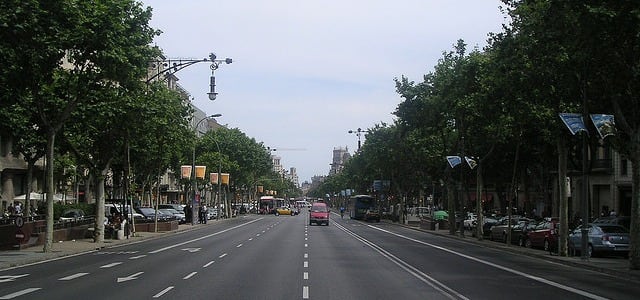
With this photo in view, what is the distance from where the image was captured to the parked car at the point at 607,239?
96.2 feet

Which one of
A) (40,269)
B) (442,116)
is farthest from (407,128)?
(40,269)

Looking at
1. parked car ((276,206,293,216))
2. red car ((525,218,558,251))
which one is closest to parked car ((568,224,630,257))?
red car ((525,218,558,251))

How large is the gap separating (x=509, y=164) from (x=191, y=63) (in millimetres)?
32734

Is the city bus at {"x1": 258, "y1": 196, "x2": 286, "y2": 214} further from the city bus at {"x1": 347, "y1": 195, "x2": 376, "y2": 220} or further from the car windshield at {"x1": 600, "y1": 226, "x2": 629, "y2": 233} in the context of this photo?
the car windshield at {"x1": 600, "y1": 226, "x2": 629, "y2": 233}

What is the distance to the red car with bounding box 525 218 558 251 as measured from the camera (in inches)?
1291

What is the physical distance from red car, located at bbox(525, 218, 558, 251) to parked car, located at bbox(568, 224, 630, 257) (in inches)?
78.8

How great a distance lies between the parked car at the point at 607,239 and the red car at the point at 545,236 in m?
2.00

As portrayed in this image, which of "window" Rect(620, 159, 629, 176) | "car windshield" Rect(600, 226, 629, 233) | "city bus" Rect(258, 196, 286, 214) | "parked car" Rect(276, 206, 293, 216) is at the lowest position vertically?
"parked car" Rect(276, 206, 293, 216)

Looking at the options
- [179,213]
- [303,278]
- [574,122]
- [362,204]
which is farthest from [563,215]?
[362,204]

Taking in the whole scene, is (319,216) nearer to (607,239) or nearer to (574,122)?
(607,239)

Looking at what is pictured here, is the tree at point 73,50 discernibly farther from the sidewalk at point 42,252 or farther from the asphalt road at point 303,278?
the asphalt road at point 303,278

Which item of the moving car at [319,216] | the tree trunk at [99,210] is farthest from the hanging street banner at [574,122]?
the moving car at [319,216]

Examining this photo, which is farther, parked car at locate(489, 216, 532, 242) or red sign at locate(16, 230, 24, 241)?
parked car at locate(489, 216, 532, 242)

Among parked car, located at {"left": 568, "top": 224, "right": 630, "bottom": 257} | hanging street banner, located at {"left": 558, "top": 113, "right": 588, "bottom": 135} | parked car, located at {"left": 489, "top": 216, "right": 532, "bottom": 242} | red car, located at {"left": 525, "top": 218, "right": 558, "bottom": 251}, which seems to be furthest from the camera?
parked car, located at {"left": 489, "top": 216, "right": 532, "bottom": 242}
